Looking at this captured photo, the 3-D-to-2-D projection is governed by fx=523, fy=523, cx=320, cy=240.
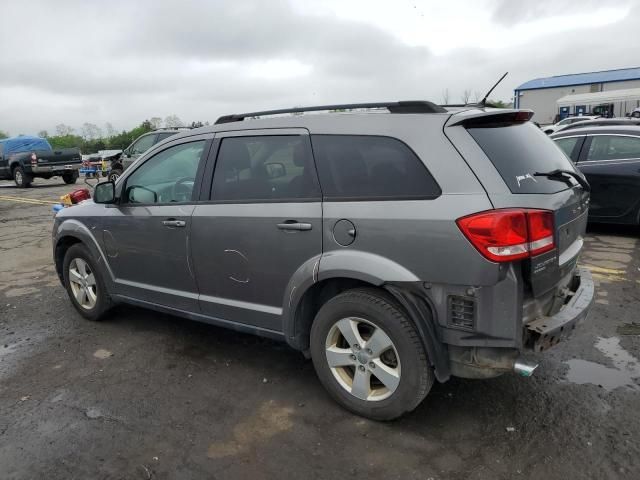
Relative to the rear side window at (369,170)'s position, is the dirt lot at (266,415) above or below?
below

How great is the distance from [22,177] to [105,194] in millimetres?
18677

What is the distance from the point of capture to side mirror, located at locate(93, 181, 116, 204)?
4340 mm

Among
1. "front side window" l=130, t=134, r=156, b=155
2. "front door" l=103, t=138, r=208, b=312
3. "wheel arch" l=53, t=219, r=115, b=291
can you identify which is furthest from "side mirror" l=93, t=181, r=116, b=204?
"front side window" l=130, t=134, r=156, b=155

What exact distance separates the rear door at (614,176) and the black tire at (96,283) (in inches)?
254

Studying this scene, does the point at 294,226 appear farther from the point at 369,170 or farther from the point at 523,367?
the point at 523,367

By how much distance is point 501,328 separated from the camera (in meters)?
2.60

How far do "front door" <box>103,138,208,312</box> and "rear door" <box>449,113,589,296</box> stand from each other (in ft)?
6.49

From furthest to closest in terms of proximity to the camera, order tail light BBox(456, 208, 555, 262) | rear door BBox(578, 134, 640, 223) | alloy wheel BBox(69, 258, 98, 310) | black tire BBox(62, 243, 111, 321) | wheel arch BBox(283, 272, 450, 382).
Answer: rear door BBox(578, 134, 640, 223)
alloy wheel BBox(69, 258, 98, 310)
black tire BBox(62, 243, 111, 321)
wheel arch BBox(283, 272, 450, 382)
tail light BBox(456, 208, 555, 262)

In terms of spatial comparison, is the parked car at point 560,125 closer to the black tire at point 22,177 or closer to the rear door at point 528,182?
the rear door at point 528,182

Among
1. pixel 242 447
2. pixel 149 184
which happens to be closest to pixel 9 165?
pixel 149 184

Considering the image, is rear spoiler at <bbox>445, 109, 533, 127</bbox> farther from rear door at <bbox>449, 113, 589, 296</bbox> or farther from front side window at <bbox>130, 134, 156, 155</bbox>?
front side window at <bbox>130, 134, 156, 155</bbox>

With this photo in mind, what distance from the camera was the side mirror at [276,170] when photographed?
3.37 metres

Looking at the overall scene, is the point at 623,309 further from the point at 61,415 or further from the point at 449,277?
the point at 61,415

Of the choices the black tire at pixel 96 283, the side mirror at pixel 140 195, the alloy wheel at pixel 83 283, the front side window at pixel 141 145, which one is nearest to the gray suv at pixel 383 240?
the side mirror at pixel 140 195
